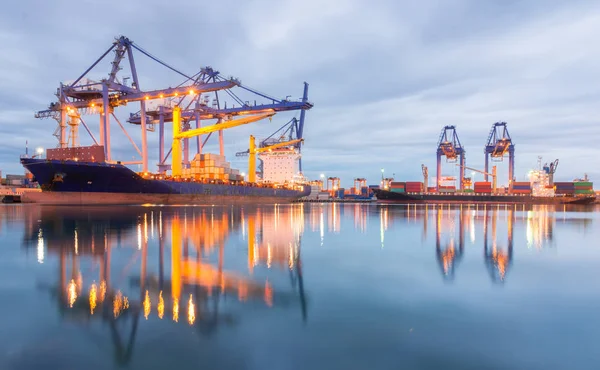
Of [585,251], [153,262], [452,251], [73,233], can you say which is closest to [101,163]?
[73,233]

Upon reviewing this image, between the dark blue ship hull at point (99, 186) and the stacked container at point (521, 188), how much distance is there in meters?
70.6

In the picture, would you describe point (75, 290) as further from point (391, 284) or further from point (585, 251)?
point (585, 251)

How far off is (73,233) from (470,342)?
40.8ft

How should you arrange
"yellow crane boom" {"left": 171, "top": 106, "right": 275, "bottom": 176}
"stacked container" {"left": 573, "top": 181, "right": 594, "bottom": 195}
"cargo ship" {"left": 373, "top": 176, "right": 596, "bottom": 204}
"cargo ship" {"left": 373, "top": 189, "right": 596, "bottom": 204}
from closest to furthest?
"yellow crane boom" {"left": 171, "top": 106, "right": 275, "bottom": 176} → "cargo ship" {"left": 373, "top": 189, "right": 596, "bottom": 204} → "cargo ship" {"left": 373, "top": 176, "right": 596, "bottom": 204} → "stacked container" {"left": 573, "top": 181, "right": 594, "bottom": 195}

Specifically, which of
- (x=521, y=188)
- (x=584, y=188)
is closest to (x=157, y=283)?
(x=521, y=188)

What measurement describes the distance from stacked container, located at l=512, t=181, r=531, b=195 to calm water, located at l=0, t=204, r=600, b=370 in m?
81.6

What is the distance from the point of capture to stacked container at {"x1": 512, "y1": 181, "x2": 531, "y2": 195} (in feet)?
262

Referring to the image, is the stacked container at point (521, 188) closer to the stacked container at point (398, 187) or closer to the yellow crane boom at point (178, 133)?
the stacked container at point (398, 187)

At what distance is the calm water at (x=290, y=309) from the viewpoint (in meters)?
3.42

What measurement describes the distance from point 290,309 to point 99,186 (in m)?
35.3

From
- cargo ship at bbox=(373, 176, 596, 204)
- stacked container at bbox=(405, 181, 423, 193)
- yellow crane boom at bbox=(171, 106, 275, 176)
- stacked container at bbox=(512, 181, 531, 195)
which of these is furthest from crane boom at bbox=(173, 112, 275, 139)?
stacked container at bbox=(512, 181, 531, 195)

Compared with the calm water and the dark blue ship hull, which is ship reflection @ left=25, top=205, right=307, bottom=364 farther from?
the dark blue ship hull

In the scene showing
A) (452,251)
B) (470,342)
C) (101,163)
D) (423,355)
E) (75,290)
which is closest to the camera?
(423,355)

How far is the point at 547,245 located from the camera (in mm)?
11836
